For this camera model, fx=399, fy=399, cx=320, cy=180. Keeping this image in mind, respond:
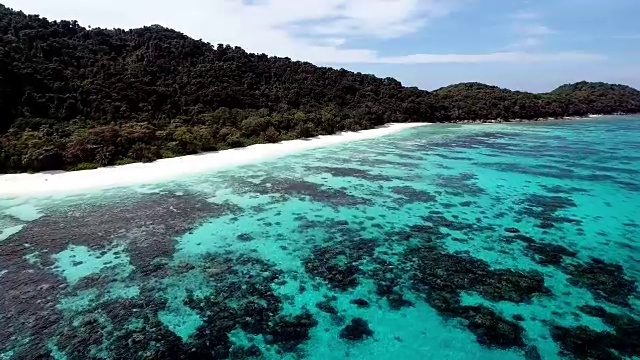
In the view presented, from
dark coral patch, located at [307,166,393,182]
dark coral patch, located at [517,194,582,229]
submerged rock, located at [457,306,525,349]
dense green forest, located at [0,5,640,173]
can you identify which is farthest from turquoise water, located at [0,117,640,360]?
dense green forest, located at [0,5,640,173]

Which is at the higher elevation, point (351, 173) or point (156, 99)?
point (156, 99)

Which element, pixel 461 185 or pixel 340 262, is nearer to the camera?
pixel 340 262

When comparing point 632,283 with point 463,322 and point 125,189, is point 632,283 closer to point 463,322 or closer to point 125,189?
point 463,322

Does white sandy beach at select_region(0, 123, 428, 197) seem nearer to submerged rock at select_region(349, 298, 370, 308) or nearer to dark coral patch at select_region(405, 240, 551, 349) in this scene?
submerged rock at select_region(349, 298, 370, 308)

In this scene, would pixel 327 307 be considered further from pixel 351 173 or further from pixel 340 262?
pixel 351 173

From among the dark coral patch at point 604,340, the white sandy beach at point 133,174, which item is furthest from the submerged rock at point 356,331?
the white sandy beach at point 133,174

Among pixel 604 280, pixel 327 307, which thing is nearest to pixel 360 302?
pixel 327 307

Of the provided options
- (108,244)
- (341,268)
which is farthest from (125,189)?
(341,268)
